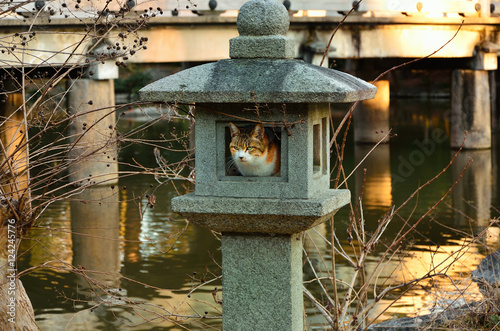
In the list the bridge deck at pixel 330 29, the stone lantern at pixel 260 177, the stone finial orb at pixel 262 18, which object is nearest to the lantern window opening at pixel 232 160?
the stone lantern at pixel 260 177

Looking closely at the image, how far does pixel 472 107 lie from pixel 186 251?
1297 cm

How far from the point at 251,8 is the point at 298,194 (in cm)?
118

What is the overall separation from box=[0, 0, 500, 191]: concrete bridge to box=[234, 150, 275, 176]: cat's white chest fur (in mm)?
9717

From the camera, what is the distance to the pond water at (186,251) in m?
8.13

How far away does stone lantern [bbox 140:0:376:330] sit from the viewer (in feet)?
16.2

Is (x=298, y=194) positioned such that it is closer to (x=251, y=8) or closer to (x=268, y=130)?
(x=268, y=130)

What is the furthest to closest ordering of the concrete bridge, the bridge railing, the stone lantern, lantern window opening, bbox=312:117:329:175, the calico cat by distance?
the bridge railing, the concrete bridge, lantern window opening, bbox=312:117:329:175, the calico cat, the stone lantern

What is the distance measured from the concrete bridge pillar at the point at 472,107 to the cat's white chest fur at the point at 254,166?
59.3 ft

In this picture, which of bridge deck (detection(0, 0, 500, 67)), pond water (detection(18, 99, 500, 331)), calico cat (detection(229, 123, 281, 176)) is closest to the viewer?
calico cat (detection(229, 123, 281, 176))

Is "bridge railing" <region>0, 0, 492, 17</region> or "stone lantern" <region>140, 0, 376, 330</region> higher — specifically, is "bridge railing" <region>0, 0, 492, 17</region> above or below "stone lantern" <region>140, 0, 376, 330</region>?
above

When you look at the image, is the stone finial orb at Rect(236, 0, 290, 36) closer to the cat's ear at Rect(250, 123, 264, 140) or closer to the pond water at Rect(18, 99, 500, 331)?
the cat's ear at Rect(250, 123, 264, 140)

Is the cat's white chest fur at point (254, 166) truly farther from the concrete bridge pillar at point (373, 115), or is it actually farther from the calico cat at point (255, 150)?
the concrete bridge pillar at point (373, 115)

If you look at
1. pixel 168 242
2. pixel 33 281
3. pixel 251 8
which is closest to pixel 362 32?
pixel 168 242

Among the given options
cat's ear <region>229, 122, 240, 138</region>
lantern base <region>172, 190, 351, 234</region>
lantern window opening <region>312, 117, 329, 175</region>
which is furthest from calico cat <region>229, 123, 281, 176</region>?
lantern window opening <region>312, 117, 329, 175</region>
